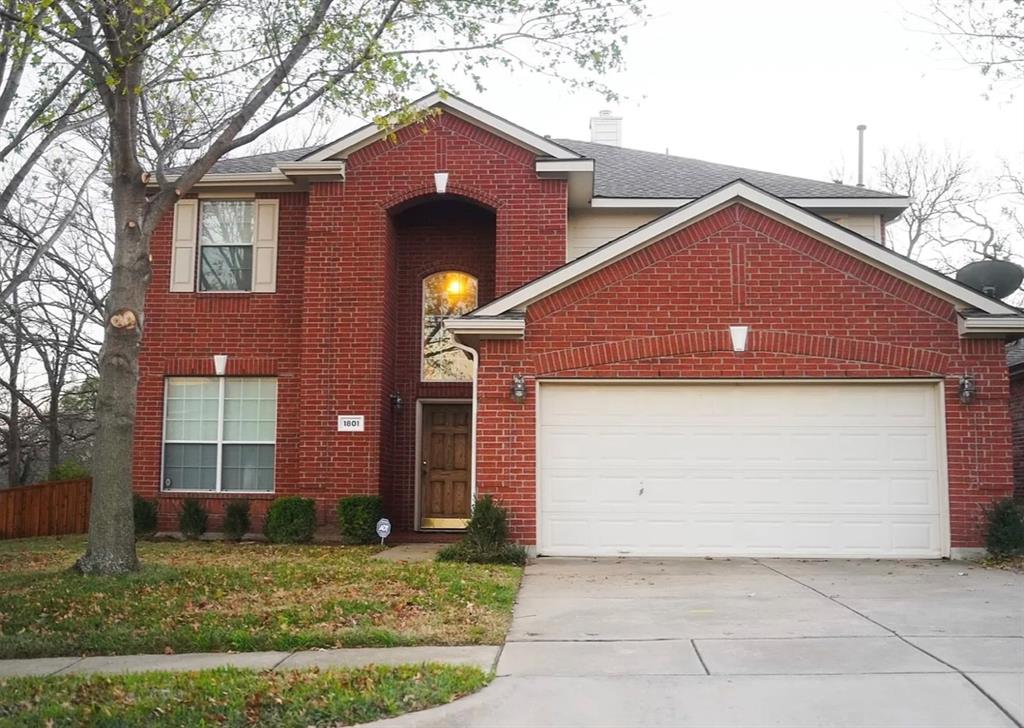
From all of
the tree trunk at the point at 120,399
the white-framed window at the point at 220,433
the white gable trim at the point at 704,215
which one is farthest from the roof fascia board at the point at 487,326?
the white-framed window at the point at 220,433

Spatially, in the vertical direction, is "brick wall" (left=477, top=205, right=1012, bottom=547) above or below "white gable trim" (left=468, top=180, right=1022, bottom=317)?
below

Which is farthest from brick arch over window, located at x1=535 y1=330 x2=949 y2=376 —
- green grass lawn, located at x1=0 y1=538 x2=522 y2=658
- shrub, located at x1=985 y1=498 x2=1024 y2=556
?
green grass lawn, located at x1=0 y1=538 x2=522 y2=658

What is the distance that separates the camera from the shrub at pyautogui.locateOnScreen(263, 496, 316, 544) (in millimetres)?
14055

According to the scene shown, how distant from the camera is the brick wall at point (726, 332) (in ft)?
38.6

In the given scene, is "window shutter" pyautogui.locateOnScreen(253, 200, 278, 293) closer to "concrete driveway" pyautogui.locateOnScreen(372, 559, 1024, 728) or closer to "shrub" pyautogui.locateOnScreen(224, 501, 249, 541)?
"shrub" pyautogui.locateOnScreen(224, 501, 249, 541)

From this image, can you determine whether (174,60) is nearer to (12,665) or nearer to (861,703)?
(12,665)

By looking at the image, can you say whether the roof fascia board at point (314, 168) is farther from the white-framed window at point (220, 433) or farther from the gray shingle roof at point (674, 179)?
the gray shingle roof at point (674, 179)

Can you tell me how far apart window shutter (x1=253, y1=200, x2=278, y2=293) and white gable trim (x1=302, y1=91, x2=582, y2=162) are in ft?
4.23

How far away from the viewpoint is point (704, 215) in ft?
39.9

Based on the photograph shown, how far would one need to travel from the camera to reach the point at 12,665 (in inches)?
262

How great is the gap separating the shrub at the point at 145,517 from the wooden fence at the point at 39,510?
3356 millimetres

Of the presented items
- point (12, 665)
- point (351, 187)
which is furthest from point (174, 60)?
point (12, 665)

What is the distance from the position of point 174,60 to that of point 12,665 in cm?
717

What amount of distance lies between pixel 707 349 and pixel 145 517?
9244mm
